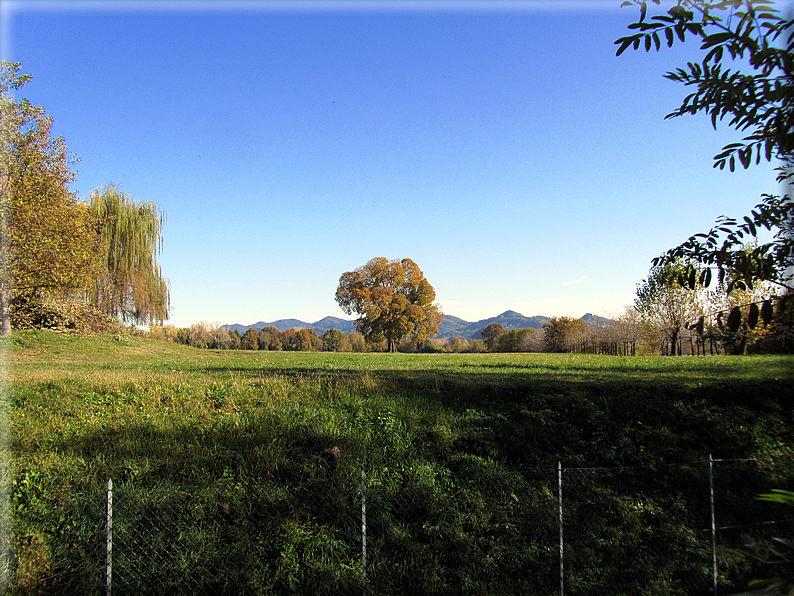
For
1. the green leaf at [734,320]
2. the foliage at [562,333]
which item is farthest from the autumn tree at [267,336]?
the green leaf at [734,320]

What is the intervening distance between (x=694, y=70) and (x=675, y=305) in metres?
38.6

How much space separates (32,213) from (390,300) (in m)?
32.7

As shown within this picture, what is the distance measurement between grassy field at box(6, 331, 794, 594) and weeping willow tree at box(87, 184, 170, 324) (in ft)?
58.1

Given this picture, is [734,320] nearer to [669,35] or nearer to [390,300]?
[669,35]

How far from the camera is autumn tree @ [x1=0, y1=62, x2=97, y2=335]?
13.7 m

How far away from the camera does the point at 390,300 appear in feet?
149

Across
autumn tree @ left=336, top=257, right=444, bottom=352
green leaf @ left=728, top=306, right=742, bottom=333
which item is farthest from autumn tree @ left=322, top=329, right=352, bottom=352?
green leaf @ left=728, top=306, right=742, bottom=333

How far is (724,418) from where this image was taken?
10492mm

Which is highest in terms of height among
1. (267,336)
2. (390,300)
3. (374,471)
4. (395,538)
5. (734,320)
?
(390,300)

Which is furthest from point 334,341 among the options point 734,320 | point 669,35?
point 734,320

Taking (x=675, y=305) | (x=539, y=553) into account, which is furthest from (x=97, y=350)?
(x=675, y=305)

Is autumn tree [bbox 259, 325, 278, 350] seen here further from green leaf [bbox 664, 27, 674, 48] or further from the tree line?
green leaf [bbox 664, 27, 674, 48]

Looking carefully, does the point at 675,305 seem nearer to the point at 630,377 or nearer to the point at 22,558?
the point at 630,377

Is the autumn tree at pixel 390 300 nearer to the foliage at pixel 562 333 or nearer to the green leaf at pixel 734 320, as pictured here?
the foliage at pixel 562 333
